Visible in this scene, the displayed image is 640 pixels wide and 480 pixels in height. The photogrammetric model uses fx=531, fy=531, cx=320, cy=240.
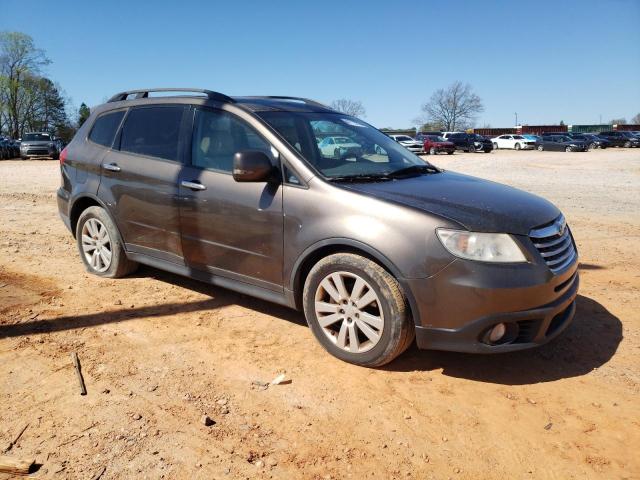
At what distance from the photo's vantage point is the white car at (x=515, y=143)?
50.4m

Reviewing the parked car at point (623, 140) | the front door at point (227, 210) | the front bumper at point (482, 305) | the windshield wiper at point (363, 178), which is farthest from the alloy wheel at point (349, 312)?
the parked car at point (623, 140)

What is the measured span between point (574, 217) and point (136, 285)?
7.19 m

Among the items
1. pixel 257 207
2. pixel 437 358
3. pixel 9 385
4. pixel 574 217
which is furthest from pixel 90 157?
pixel 574 217

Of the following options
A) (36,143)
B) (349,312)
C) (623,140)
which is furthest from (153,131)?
(623,140)

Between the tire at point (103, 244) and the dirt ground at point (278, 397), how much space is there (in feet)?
1.03

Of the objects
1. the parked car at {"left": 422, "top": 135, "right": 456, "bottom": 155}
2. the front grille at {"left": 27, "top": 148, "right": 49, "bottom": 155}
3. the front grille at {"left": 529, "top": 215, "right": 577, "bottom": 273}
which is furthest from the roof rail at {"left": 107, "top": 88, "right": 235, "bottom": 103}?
the parked car at {"left": 422, "top": 135, "right": 456, "bottom": 155}

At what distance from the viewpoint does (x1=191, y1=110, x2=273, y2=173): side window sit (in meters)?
4.03

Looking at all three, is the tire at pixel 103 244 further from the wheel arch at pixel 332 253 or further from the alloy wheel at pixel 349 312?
the alloy wheel at pixel 349 312

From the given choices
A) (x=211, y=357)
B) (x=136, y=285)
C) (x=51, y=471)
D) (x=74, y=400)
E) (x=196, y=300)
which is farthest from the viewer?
(x=136, y=285)

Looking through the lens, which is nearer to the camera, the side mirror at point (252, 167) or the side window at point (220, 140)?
the side mirror at point (252, 167)

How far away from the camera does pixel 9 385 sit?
3211 mm

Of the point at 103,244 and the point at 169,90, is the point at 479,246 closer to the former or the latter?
the point at 169,90

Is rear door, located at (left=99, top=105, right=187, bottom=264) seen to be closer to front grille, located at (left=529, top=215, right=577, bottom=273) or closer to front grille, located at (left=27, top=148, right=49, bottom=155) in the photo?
front grille, located at (left=529, top=215, right=577, bottom=273)

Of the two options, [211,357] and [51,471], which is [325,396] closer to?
[211,357]
